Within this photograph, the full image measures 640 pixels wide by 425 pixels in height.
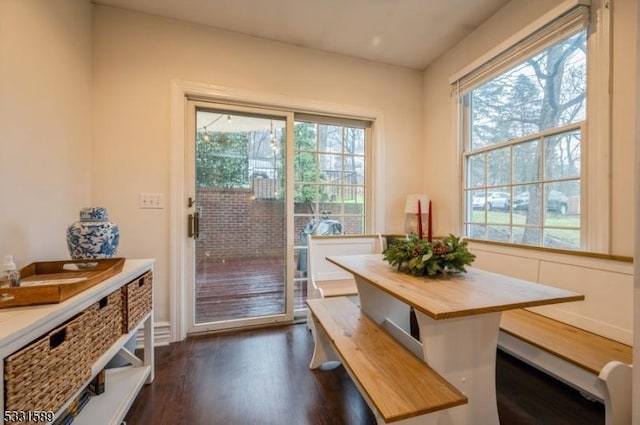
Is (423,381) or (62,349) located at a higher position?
(62,349)

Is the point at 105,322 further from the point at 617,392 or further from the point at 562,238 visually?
the point at 562,238

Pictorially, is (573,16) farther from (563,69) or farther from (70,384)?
(70,384)

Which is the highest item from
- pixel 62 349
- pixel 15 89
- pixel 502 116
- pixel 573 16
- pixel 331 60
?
pixel 331 60

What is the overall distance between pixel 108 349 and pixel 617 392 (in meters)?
2.08

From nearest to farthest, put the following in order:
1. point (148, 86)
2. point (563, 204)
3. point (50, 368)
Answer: point (50, 368) → point (563, 204) → point (148, 86)

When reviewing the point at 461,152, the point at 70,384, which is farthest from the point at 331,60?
the point at 70,384

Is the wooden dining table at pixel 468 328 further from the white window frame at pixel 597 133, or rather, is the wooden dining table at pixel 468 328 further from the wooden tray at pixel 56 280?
the wooden tray at pixel 56 280

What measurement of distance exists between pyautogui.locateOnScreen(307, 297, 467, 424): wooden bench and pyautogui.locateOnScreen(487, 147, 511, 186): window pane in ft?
5.18

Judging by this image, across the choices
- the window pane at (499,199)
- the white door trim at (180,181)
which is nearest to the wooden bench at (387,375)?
the white door trim at (180,181)

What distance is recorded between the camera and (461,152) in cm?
256

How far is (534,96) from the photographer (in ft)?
6.49

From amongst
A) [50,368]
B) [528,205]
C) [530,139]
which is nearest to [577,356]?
[528,205]

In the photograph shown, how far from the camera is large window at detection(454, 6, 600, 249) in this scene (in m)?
1.70

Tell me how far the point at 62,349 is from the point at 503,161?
2779 millimetres
